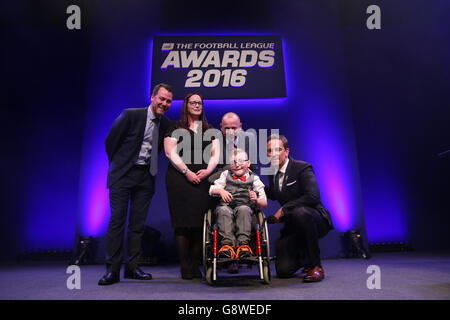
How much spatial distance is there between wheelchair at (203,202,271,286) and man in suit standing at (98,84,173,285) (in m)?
0.61

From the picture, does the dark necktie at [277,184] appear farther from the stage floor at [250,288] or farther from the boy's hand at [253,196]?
the stage floor at [250,288]

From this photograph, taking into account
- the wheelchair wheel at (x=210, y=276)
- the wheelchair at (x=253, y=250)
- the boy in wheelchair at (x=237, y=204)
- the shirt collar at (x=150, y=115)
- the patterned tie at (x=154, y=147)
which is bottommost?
the wheelchair wheel at (x=210, y=276)

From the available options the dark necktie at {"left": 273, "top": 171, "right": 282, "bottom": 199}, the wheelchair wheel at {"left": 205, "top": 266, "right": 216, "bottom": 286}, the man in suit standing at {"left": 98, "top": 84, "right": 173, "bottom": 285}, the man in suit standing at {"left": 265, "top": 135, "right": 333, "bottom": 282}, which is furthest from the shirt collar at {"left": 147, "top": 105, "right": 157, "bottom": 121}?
the wheelchair wheel at {"left": 205, "top": 266, "right": 216, "bottom": 286}

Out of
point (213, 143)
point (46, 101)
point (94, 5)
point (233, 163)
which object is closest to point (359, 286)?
point (233, 163)

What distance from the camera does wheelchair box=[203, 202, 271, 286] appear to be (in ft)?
6.30

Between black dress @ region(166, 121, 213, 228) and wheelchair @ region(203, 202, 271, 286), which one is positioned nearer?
wheelchair @ region(203, 202, 271, 286)

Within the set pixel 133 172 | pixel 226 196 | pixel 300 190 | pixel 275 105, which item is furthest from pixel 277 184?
pixel 275 105

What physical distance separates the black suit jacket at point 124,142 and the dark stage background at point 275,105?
1.58 metres

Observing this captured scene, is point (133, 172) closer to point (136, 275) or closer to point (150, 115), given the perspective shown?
point (150, 115)

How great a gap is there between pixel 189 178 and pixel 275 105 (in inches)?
90.8

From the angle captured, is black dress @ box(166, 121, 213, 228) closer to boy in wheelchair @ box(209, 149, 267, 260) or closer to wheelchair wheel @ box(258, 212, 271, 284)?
boy in wheelchair @ box(209, 149, 267, 260)

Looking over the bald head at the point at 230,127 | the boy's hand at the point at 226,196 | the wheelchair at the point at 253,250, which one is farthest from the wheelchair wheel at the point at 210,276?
the bald head at the point at 230,127

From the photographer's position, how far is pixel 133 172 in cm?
237

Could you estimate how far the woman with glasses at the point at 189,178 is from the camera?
2.39 metres
